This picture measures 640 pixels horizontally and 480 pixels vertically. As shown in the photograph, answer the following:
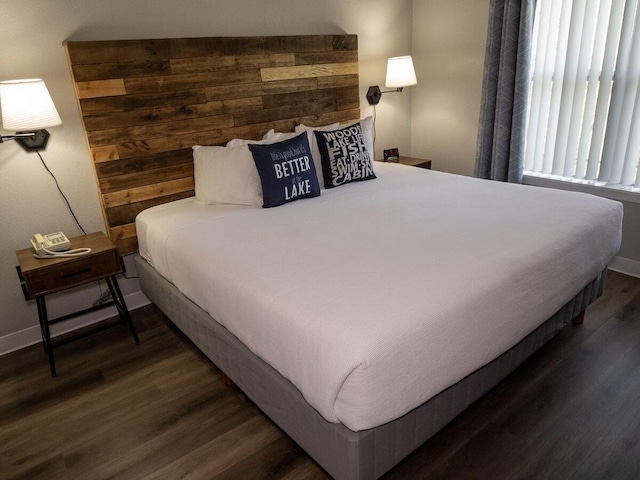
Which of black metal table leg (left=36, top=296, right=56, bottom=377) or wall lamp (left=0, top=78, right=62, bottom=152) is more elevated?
wall lamp (left=0, top=78, right=62, bottom=152)

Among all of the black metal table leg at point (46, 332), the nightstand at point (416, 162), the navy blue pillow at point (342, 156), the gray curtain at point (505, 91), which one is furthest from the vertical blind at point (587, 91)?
the black metal table leg at point (46, 332)

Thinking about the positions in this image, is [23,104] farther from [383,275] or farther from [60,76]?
[383,275]

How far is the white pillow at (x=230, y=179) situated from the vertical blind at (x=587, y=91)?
2.23 meters

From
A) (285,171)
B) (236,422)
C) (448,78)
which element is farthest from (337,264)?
(448,78)

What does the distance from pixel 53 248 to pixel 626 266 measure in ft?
11.7

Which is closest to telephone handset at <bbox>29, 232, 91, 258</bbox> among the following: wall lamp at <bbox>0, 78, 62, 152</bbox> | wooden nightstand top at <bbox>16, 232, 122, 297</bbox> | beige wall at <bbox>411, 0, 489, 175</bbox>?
wooden nightstand top at <bbox>16, 232, 122, 297</bbox>

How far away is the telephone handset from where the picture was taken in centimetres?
227

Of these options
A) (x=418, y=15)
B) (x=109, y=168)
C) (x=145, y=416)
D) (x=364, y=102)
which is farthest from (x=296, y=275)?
(x=418, y=15)

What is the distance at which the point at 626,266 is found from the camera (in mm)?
3023

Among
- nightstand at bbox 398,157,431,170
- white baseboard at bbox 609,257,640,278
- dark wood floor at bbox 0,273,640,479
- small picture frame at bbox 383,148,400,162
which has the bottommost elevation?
dark wood floor at bbox 0,273,640,479

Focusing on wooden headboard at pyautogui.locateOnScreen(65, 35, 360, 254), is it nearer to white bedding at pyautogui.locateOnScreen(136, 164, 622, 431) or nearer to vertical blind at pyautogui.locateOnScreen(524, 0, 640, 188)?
white bedding at pyautogui.locateOnScreen(136, 164, 622, 431)

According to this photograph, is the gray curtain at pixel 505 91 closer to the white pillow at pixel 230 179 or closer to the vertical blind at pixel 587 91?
the vertical blind at pixel 587 91

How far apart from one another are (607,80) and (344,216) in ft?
6.78

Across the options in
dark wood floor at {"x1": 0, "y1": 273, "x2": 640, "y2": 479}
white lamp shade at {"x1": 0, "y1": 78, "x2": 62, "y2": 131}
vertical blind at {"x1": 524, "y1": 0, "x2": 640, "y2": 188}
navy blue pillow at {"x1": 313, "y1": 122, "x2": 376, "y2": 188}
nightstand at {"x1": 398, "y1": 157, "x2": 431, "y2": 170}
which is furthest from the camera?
nightstand at {"x1": 398, "y1": 157, "x2": 431, "y2": 170}
